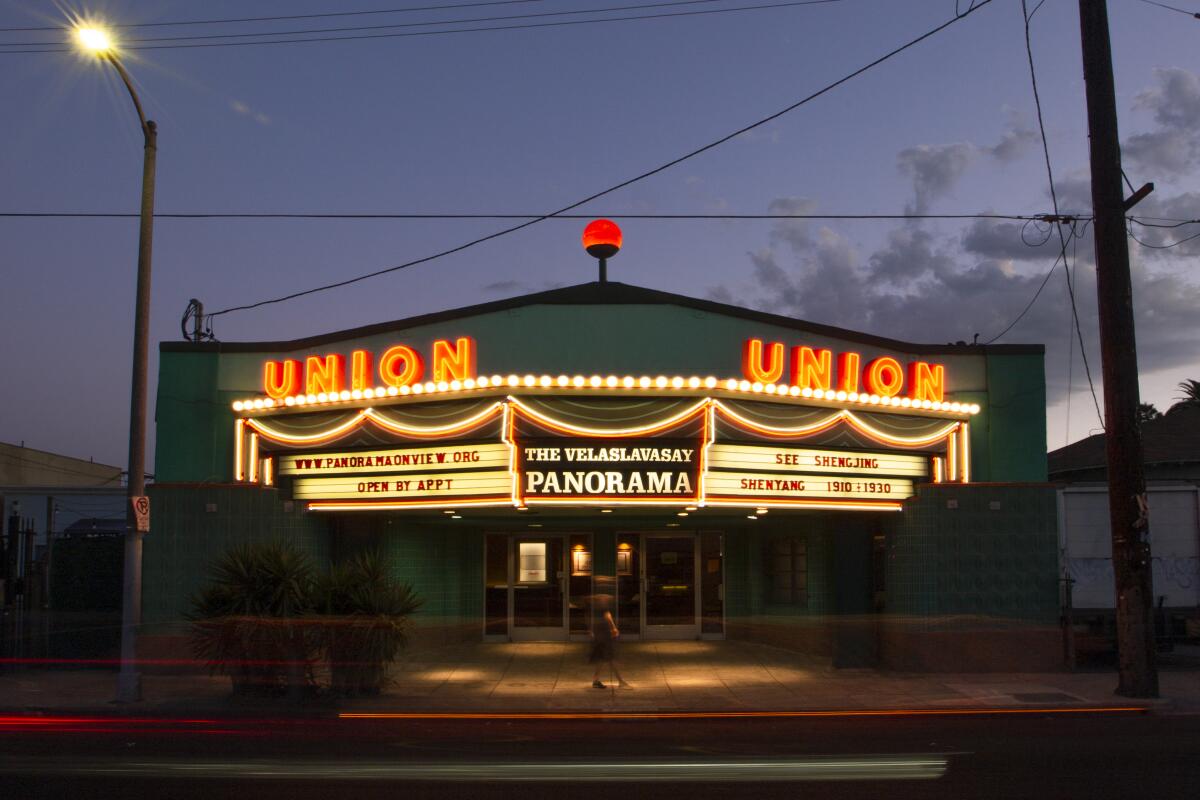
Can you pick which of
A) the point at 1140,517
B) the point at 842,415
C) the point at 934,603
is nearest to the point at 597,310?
the point at 842,415

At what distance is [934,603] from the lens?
1823 centimetres

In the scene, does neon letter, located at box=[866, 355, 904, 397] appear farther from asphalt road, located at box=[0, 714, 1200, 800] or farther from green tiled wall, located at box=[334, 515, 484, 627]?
green tiled wall, located at box=[334, 515, 484, 627]

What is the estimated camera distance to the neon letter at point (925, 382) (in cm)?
1878

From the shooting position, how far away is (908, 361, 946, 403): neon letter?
18.8m

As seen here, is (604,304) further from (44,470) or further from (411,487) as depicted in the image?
(44,470)

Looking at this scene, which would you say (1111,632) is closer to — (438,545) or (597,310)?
(597,310)

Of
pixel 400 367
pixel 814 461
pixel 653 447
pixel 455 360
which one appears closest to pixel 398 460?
pixel 400 367

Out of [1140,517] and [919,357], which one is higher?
[919,357]

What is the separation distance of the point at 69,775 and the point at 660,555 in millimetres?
15034

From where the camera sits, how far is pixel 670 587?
2347 cm

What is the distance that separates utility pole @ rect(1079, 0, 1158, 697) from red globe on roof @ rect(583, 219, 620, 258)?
7845 millimetres

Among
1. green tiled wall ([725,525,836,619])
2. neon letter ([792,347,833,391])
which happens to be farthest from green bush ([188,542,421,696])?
green tiled wall ([725,525,836,619])

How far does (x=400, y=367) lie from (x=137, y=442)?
13.7 ft

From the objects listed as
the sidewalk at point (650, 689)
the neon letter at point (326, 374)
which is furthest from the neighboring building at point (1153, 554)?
the neon letter at point (326, 374)
